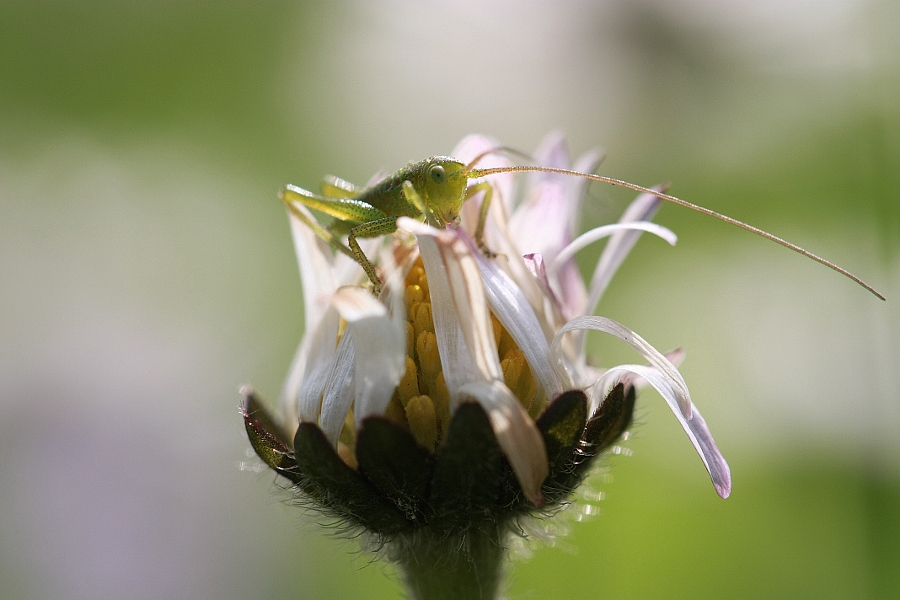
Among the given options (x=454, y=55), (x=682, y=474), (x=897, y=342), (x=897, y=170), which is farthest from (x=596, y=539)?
(x=454, y=55)

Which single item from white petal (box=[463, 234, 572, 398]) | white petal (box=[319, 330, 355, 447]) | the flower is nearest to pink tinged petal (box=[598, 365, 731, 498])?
the flower

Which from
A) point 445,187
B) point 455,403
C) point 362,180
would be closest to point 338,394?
point 455,403

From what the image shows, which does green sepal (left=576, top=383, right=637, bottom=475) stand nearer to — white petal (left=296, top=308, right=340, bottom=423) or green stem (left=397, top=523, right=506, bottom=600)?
green stem (left=397, top=523, right=506, bottom=600)

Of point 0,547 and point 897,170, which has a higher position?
point 897,170

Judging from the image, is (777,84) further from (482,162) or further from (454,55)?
(482,162)

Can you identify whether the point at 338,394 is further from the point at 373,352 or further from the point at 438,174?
the point at 438,174

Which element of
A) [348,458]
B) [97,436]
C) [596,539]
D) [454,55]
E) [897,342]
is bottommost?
[596,539]
